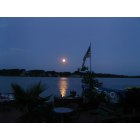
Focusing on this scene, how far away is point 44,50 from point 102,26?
2.27 metres

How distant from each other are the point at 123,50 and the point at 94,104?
180cm

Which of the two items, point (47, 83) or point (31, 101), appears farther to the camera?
point (47, 83)

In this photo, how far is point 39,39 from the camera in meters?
6.86

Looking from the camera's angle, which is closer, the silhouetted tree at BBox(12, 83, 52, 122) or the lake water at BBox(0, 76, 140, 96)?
the silhouetted tree at BBox(12, 83, 52, 122)

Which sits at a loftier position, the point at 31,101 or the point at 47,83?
the point at 47,83

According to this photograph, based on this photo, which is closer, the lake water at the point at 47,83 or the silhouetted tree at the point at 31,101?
the silhouetted tree at the point at 31,101

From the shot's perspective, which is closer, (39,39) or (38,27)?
(38,27)
